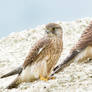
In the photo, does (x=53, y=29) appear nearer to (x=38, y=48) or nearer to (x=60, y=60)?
(x=38, y=48)

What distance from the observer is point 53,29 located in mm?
7711

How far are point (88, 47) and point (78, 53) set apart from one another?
300mm

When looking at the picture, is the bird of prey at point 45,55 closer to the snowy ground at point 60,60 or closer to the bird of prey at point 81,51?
the snowy ground at point 60,60

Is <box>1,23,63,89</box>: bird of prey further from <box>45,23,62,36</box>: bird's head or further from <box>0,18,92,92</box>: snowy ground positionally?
<box>0,18,92,92</box>: snowy ground

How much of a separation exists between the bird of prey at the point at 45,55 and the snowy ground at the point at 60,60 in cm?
23

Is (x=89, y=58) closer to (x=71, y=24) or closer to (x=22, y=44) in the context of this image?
(x=22, y=44)

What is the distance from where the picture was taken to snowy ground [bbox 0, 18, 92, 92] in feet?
23.5

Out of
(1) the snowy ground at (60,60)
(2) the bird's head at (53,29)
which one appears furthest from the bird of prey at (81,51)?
(2) the bird's head at (53,29)

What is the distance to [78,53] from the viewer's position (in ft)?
29.6

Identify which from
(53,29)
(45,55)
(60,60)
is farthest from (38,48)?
(60,60)

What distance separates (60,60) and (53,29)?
4.91m

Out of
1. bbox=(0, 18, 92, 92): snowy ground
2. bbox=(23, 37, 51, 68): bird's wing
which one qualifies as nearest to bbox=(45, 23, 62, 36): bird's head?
bbox=(23, 37, 51, 68): bird's wing

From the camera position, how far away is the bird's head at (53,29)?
25.1 feet

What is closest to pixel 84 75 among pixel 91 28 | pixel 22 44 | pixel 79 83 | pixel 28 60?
pixel 79 83
